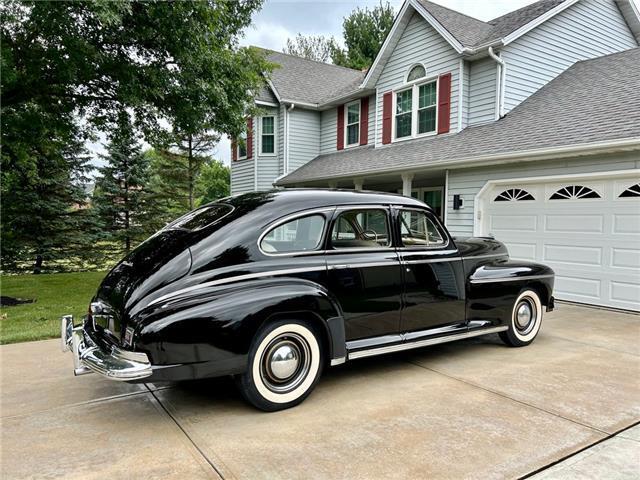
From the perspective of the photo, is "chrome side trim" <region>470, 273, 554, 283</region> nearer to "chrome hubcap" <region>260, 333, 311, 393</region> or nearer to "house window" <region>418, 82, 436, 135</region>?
"chrome hubcap" <region>260, 333, 311, 393</region>

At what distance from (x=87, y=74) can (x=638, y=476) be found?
8.43 metres

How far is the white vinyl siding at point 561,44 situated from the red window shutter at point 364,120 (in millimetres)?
4756

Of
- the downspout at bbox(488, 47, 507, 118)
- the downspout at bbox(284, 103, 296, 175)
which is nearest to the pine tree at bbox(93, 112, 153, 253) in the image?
the downspout at bbox(284, 103, 296, 175)

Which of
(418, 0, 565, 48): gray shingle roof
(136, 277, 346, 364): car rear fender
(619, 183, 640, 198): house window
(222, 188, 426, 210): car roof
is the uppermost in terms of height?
(418, 0, 565, 48): gray shingle roof

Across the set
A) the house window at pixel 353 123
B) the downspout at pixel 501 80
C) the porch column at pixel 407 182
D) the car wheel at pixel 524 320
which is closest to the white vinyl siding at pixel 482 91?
the downspout at pixel 501 80

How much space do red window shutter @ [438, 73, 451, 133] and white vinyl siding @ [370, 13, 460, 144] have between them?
0.11m

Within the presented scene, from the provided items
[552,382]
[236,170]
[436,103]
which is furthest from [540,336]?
[236,170]

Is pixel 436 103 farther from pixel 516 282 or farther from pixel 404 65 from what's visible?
pixel 516 282

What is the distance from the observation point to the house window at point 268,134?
15.9 meters

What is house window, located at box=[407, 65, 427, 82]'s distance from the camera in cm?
1172

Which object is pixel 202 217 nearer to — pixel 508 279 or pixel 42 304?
pixel 508 279

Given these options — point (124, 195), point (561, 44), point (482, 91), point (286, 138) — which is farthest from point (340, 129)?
point (124, 195)

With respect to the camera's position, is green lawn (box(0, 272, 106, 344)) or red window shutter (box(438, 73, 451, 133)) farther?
red window shutter (box(438, 73, 451, 133))

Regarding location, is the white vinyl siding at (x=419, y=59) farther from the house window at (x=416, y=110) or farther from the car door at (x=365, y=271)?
the car door at (x=365, y=271)
